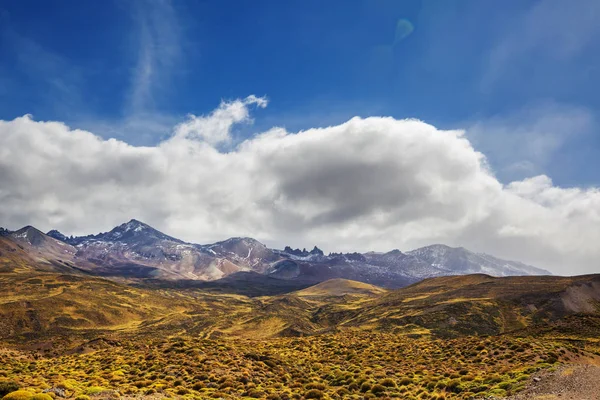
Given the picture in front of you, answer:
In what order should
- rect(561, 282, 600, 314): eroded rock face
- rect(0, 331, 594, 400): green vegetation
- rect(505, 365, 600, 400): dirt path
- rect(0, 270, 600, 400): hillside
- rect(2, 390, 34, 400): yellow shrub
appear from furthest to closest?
1. rect(561, 282, 600, 314): eroded rock face
2. rect(0, 270, 600, 400): hillside
3. rect(0, 331, 594, 400): green vegetation
4. rect(505, 365, 600, 400): dirt path
5. rect(2, 390, 34, 400): yellow shrub

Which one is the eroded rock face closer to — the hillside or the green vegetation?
the hillside

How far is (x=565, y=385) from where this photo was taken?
29688 mm

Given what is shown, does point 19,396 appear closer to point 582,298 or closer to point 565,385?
point 565,385

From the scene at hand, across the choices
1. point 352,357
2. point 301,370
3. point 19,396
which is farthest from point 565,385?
point 19,396

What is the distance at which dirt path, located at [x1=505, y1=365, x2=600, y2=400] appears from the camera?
27.1m

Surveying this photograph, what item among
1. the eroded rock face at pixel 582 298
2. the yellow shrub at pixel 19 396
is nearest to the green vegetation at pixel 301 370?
the yellow shrub at pixel 19 396

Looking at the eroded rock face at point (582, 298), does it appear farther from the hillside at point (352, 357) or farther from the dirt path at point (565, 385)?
the dirt path at point (565, 385)

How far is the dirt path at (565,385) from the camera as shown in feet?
88.9

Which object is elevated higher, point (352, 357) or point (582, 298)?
point (582, 298)

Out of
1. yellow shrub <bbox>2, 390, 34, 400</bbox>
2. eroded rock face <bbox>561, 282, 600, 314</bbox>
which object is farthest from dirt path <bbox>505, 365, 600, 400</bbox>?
eroded rock face <bbox>561, 282, 600, 314</bbox>

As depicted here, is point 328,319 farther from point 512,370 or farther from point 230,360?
point 512,370

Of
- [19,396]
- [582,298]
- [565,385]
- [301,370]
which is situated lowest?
[301,370]

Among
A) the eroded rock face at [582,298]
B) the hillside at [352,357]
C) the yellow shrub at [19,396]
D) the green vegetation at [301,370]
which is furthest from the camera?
the eroded rock face at [582,298]

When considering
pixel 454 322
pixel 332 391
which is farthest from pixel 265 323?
pixel 332 391
